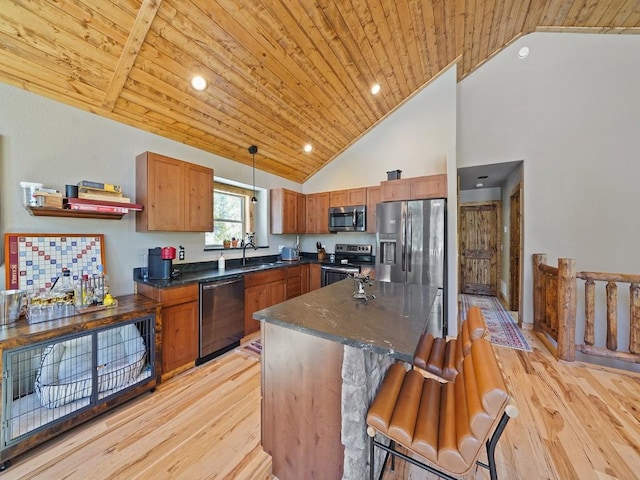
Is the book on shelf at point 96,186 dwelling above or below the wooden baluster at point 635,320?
above

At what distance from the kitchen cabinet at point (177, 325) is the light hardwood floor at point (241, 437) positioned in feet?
0.59

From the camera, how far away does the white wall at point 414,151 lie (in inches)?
135

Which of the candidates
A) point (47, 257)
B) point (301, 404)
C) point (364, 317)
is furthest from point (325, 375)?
point (47, 257)

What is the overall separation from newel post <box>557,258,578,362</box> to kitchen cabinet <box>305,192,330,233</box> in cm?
332

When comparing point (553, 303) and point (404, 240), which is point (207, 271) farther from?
point (553, 303)

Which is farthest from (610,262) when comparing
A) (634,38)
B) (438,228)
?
(634,38)

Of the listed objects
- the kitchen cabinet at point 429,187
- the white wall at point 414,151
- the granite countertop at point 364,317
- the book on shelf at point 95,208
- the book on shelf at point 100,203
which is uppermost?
the white wall at point 414,151

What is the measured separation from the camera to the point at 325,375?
49.0 inches

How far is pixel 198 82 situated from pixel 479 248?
640cm

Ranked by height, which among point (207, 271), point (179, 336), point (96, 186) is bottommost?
point (179, 336)

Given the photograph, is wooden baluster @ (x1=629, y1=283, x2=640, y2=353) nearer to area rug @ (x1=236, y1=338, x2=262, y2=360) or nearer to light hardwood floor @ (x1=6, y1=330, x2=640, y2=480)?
light hardwood floor @ (x1=6, y1=330, x2=640, y2=480)

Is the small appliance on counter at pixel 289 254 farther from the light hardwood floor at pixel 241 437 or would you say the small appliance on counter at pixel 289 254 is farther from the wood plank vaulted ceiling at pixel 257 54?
the light hardwood floor at pixel 241 437

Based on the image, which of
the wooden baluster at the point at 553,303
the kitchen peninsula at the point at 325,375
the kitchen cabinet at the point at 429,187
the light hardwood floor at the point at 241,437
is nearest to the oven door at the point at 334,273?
the kitchen cabinet at the point at 429,187

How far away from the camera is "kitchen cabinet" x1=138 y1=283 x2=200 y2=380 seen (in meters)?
2.37
